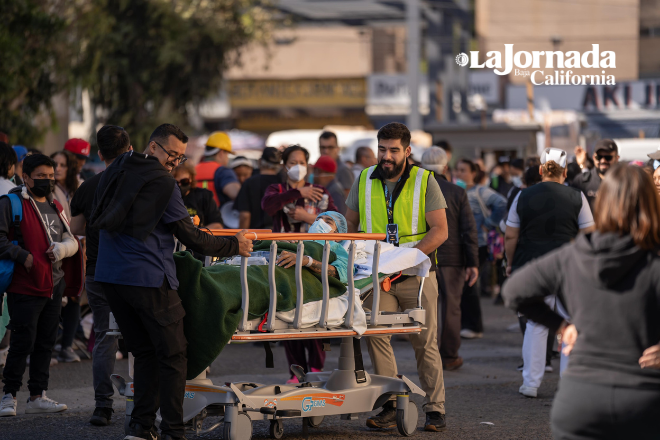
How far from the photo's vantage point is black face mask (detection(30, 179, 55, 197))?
730 cm

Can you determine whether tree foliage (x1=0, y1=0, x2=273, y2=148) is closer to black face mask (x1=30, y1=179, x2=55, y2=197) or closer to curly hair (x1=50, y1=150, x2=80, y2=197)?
curly hair (x1=50, y1=150, x2=80, y2=197)

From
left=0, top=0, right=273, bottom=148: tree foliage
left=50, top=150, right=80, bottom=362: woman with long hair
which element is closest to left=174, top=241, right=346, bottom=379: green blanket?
left=50, top=150, right=80, bottom=362: woman with long hair

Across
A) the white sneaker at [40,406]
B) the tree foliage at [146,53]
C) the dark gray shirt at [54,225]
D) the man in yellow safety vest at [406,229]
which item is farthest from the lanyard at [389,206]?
the tree foliage at [146,53]

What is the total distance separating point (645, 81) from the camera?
37.8 meters

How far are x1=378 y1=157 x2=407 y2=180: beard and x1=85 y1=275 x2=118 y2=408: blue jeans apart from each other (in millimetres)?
2236

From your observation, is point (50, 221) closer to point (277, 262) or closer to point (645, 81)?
point (277, 262)

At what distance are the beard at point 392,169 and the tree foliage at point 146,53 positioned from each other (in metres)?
9.63

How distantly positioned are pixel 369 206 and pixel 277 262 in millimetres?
1026

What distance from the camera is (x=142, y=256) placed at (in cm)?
554

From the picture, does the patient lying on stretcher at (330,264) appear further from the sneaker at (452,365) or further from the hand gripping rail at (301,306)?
A: the sneaker at (452,365)

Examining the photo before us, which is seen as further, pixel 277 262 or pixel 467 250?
pixel 467 250

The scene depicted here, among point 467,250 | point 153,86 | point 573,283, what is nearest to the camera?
point 573,283

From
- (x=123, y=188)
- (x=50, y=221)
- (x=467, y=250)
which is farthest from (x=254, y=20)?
(x=123, y=188)

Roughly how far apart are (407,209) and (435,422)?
1522mm
